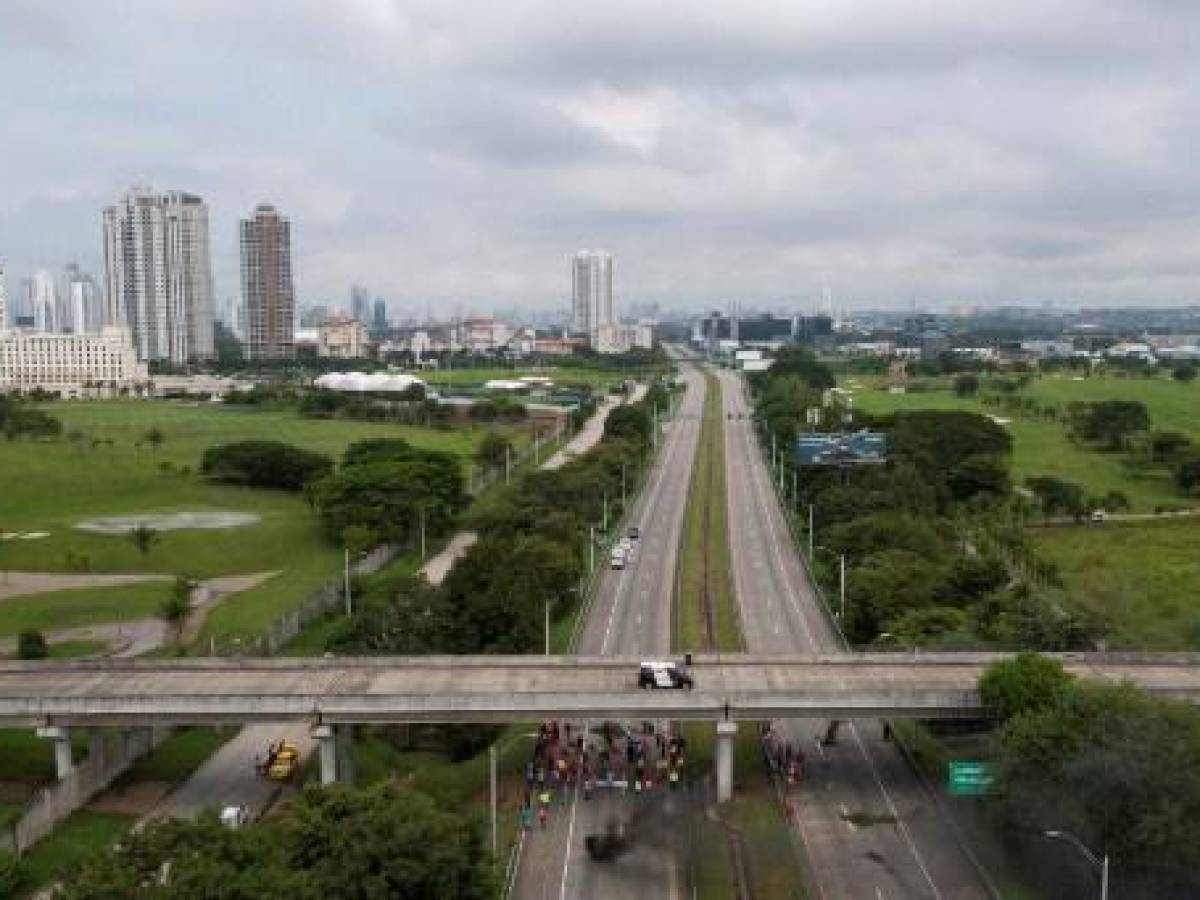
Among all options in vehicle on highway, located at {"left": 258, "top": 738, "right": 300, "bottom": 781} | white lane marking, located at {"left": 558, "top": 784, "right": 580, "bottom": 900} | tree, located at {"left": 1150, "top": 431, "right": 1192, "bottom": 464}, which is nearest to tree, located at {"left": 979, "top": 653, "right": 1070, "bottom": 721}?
white lane marking, located at {"left": 558, "top": 784, "right": 580, "bottom": 900}

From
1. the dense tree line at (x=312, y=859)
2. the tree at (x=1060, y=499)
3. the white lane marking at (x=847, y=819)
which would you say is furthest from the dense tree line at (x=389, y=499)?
the dense tree line at (x=312, y=859)

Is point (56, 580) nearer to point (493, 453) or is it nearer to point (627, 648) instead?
point (627, 648)

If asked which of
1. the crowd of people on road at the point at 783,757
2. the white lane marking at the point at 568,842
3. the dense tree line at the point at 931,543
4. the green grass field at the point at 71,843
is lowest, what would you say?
the green grass field at the point at 71,843

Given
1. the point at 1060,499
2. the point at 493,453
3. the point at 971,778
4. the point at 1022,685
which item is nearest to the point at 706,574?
the point at 1060,499

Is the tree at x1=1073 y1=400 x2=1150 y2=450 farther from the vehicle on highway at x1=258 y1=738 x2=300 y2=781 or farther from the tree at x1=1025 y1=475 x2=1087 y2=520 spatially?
the vehicle on highway at x1=258 y1=738 x2=300 y2=781

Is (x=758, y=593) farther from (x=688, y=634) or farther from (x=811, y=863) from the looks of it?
(x=811, y=863)

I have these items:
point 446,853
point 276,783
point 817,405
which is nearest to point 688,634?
point 276,783

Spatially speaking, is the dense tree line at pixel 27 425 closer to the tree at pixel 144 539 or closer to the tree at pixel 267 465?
the tree at pixel 267 465
